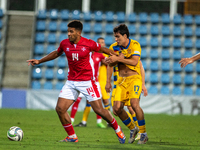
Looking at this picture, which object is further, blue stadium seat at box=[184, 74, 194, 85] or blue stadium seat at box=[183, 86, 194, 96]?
blue stadium seat at box=[184, 74, 194, 85]

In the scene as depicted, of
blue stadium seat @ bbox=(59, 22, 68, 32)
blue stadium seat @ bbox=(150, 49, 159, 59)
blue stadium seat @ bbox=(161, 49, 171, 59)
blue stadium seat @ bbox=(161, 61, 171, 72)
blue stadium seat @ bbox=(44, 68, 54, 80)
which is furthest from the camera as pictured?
blue stadium seat @ bbox=(59, 22, 68, 32)

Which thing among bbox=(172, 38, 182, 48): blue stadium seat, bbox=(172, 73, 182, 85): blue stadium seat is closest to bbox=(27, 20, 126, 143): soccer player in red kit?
bbox=(172, 73, 182, 85): blue stadium seat

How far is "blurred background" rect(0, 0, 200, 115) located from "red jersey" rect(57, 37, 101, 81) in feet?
37.9

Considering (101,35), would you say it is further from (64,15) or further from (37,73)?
(37,73)

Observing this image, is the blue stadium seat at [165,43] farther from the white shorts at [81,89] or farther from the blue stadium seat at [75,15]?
the white shorts at [81,89]

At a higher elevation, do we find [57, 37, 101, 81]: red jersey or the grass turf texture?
[57, 37, 101, 81]: red jersey

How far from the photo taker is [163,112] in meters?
15.1

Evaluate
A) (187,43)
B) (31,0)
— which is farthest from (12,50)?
(187,43)

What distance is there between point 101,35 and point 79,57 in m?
13.7

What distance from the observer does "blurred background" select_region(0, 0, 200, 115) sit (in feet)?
58.2

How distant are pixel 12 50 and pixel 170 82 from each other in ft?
29.3

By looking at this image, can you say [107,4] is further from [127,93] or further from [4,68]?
[127,93]

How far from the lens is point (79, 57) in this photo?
5488 millimetres

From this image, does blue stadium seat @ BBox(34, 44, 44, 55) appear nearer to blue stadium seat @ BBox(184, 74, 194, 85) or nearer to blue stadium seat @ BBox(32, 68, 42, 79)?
blue stadium seat @ BBox(32, 68, 42, 79)
